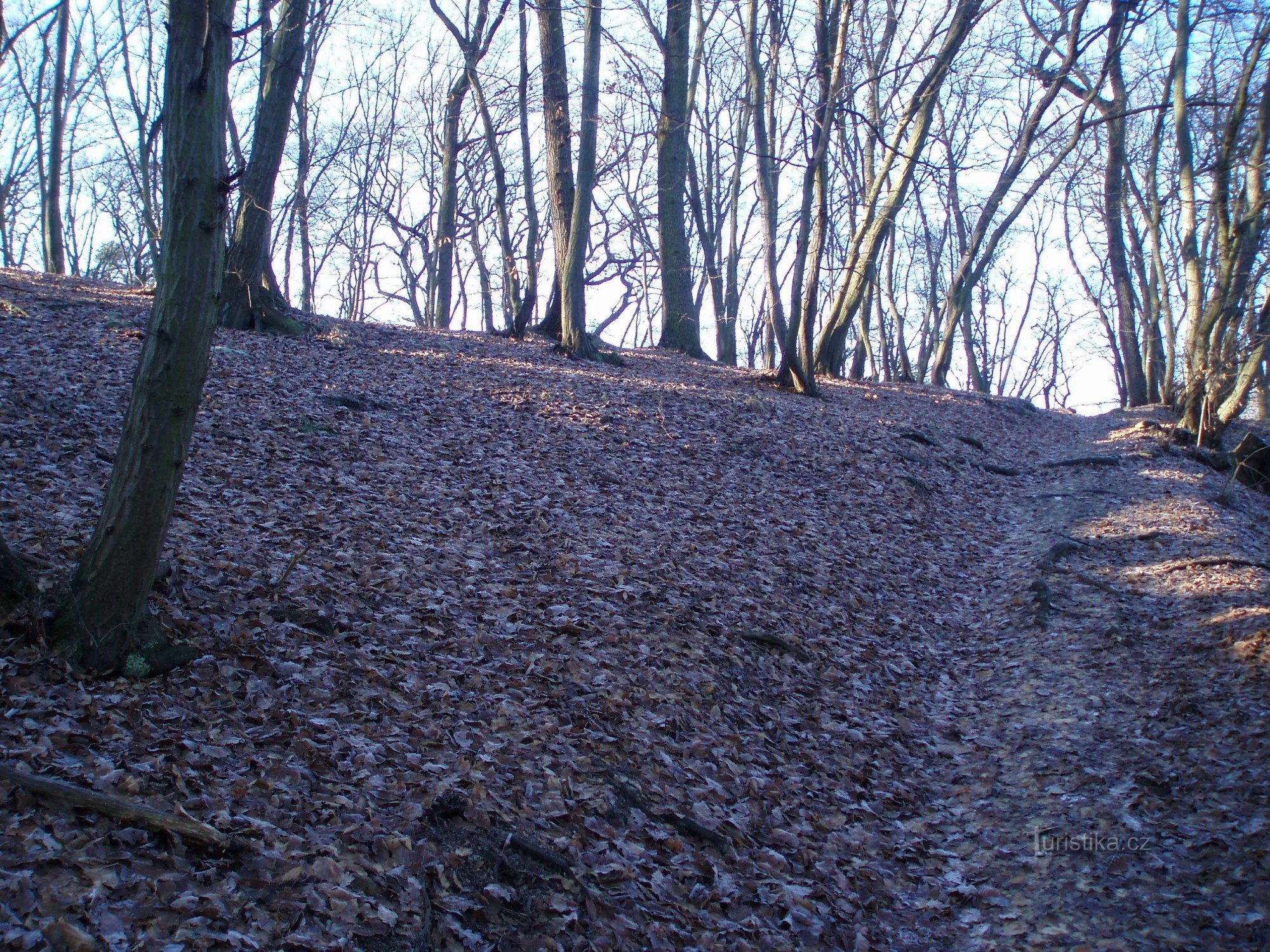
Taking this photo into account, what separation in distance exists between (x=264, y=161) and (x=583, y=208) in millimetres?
5077

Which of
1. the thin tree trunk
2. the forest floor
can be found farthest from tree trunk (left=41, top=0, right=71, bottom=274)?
the forest floor

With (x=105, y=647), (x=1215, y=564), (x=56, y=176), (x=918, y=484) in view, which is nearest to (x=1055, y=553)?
(x=1215, y=564)

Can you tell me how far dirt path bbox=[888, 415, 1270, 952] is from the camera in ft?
13.8

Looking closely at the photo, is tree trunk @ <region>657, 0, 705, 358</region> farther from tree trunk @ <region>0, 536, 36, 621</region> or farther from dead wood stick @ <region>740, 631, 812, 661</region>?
tree trunk @ <region>0, 536, 36, 621</region>

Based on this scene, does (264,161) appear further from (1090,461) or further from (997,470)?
(1090,461)

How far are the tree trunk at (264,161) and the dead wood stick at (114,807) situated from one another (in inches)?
382

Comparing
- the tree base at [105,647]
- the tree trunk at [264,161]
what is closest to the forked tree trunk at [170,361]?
the tree base at [105,647]

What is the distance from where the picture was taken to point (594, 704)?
531cm

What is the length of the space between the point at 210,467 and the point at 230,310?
6.08 meters

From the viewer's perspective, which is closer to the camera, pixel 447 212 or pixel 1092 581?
pixel 1092 581

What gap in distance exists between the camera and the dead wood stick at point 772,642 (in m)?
6.70

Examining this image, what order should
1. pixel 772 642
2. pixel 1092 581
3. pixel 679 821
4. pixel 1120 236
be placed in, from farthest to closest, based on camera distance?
1. pixel 1120 236
2. pixel 1092 581
3. pixel 772 642
4. pixel 679 821

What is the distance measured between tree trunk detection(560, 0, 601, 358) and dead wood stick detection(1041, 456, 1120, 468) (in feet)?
28.5

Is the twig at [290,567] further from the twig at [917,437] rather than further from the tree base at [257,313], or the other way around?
the twig at [917,437]
